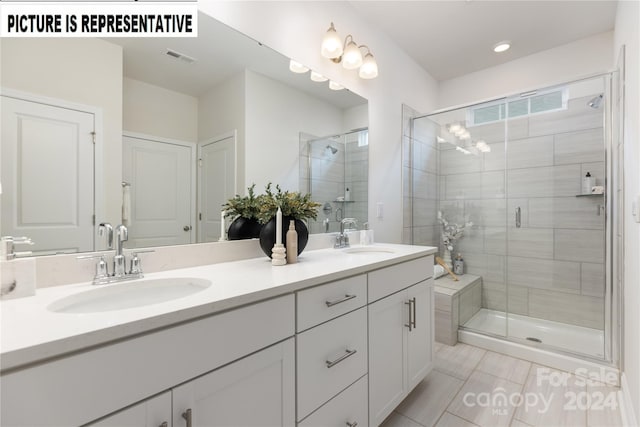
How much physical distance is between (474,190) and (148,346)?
3.07m

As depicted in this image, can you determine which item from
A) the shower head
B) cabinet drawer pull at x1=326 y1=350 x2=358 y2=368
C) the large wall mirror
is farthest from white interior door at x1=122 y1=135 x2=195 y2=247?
the shower head

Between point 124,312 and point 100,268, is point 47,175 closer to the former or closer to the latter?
point 100,268

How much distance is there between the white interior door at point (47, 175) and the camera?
0.88 meters

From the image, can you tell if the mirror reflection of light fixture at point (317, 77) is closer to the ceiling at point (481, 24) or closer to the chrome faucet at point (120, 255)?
the ceiling at point (481, 24)

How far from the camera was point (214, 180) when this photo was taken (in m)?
1.37

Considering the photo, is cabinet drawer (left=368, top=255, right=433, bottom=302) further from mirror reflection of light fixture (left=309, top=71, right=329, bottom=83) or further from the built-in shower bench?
mirror reflection of light fixture (left=309, top=71, right=329, bottom=83)

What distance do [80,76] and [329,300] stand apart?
116 centimetres

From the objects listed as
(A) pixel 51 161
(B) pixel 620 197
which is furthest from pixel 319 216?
(B) pixel 620 197

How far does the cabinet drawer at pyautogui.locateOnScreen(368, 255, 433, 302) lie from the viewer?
4.29 feet

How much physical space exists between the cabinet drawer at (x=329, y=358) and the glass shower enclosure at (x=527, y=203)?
1.68m

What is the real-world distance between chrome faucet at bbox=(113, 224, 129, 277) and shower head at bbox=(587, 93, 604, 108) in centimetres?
332

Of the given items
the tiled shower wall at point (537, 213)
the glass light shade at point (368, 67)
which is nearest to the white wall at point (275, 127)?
the glass light shade at point (368, 67)

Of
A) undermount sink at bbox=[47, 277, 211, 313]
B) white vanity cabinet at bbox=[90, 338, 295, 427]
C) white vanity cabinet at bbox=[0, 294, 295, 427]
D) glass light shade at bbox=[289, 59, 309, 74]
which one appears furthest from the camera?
glass light shade at bbox=[289, 59, 309, 74]

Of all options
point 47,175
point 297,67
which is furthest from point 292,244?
point 297,67
